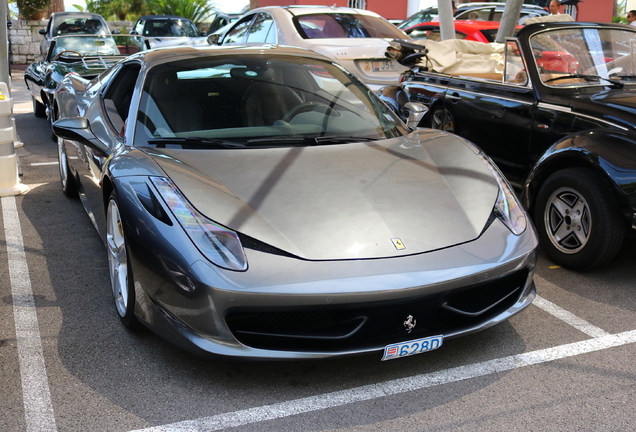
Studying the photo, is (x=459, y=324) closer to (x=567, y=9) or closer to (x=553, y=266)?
(x=553, y=266)

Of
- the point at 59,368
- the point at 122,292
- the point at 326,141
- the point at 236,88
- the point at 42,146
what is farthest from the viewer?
the point at 42,146

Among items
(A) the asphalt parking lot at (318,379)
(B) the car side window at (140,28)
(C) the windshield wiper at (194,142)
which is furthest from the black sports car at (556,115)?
(B) the car side window at (140,28)

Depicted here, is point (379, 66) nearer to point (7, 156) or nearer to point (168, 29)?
point (7, 156)

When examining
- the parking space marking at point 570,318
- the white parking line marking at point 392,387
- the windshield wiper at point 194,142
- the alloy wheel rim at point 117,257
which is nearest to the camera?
the white parking line marking at point 392,387

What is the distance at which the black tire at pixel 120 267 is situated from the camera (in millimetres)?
3246

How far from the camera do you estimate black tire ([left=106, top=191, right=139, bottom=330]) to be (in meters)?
3.25

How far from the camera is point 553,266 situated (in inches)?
177

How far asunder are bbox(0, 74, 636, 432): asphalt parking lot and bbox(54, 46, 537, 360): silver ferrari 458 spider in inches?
8.7

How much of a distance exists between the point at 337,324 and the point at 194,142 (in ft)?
4.65

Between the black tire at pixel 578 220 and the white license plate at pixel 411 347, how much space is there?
175 centimetres

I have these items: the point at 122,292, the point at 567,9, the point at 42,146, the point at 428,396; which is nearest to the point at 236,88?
the point at 122,292

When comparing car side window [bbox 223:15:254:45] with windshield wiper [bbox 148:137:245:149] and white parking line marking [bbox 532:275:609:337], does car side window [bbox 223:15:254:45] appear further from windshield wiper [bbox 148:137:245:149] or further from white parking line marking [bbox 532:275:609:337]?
white parking line marking [bbox 532:275:609:337]

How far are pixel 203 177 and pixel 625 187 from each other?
8.02 ft

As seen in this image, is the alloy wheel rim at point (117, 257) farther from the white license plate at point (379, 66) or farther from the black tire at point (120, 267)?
the white license plate at point (379, 66)
